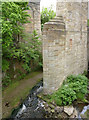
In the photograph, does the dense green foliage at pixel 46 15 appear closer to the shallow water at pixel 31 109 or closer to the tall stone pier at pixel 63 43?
the tall stone pier at pixel 63 43

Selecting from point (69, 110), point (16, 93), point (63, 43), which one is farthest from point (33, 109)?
point (63, 43)

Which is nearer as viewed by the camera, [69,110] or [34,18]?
[69,110]

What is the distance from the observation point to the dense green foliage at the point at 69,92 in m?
6.50

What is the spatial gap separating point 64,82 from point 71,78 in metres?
0.78

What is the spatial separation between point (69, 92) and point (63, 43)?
2816 mm

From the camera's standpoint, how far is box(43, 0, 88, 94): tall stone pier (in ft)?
22.2

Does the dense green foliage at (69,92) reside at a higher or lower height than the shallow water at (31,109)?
higher

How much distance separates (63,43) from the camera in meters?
7.16

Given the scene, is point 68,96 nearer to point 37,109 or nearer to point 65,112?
point 65,112

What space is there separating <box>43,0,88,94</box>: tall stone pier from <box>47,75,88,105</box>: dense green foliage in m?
0.34

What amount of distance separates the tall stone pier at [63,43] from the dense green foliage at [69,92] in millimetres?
343

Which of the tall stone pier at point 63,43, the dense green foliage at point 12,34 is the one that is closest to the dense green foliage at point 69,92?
the tall stone pier at point 63,43

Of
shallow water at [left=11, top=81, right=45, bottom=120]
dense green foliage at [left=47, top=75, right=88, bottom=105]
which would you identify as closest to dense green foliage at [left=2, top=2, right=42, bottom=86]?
shallow water at [left=11, top=81, right=45, bottom=120]

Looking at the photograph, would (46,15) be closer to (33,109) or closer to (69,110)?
(33,109)
